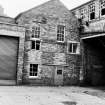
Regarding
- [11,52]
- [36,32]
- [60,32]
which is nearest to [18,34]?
[11,52]

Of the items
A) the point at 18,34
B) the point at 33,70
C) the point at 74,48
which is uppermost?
the point at 18,34

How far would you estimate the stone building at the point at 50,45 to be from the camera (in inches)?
741

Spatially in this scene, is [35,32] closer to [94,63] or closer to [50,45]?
[50,45]

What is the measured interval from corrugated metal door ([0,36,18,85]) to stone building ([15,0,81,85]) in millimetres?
1062

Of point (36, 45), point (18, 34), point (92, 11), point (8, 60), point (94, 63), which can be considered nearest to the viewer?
point (8, 60)

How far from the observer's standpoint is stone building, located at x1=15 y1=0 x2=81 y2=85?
1883cm

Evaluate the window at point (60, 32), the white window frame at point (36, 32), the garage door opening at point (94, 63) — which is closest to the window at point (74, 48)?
the garage door opening at point (94, 63)

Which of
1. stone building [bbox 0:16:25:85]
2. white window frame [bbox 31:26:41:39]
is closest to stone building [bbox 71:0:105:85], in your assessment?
white window frame [bbox 31:26:41:39]

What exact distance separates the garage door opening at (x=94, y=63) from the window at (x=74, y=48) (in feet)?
2.70

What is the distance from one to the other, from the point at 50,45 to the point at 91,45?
199 inches

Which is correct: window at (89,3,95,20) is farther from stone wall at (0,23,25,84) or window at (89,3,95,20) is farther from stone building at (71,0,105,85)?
stone wall at (0,23,25,84)

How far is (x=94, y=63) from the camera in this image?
2169 cm

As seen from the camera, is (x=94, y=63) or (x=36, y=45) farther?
(x=94, y=63)

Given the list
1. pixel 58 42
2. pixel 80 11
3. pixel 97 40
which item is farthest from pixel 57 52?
pixel 80 11
